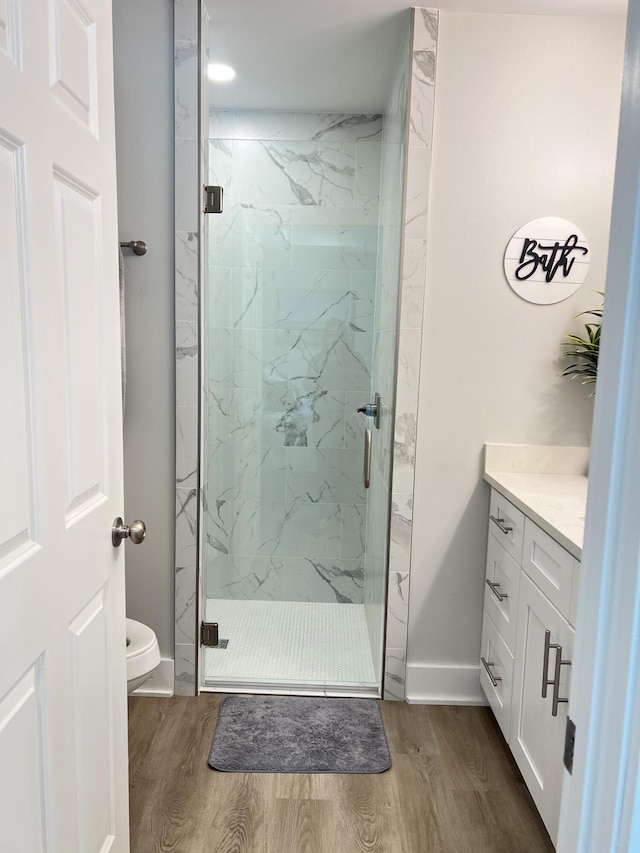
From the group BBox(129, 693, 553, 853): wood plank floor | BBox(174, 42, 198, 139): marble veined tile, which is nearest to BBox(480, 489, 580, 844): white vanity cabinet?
BBox(129, 693, 553, 853): wood plank floor

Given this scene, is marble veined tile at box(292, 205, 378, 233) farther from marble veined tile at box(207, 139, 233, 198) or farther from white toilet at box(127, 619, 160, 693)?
white toilet at box(127, 619, 160, 693)

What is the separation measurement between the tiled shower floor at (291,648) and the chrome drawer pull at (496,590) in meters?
0.63

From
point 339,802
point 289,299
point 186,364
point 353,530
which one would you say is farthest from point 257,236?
point 339,802

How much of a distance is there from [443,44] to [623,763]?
2363 mm

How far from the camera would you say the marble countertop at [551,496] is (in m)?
1.70

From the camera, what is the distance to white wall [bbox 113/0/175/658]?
2.31 meters

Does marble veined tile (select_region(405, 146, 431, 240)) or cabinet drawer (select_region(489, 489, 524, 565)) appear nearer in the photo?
cabinet drawer (select_region(489, 489, 524, 565))

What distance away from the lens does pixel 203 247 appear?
2412 millimetres

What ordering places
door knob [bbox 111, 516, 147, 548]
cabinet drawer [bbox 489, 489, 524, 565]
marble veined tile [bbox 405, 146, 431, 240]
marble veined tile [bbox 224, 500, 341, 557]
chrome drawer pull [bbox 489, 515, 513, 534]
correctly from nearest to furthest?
door knob [bbox 111, 516, 147, 548], cabinet drawer [bbox 489, 489, 524, 565], chrome drawer pull [bbox 489, 515, 513, 534], marble veined tile [bbox 405, 146, 431, 240], marble veined tile [bbox 224, 500, 341, 557]

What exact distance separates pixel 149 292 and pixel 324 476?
136 centimetres

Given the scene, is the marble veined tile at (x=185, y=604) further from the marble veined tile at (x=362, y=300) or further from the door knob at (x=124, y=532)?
the marble veined tile at (x=362, y=300)

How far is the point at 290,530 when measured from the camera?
3.38 m

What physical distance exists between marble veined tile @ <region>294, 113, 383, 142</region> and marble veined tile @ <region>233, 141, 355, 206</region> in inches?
4.2

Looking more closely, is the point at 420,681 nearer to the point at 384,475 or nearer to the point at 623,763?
the point at 384,475
